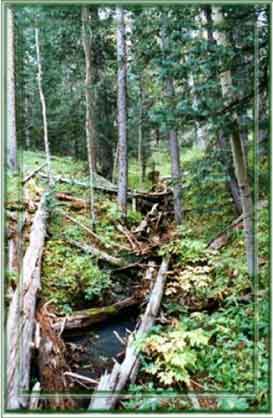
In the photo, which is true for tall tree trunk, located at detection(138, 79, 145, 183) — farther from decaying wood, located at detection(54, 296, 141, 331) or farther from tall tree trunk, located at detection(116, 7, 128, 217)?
decaying wood, located at detection(54, 296, 141, 331)

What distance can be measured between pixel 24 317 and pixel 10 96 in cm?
98

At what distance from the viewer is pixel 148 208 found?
208 cm

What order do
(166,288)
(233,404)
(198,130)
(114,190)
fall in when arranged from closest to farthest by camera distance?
(233,404) < (198,130) < (166,288) < (114,190)

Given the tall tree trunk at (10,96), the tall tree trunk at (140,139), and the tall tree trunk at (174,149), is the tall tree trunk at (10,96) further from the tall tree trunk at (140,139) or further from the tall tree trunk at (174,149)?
the tall tree trunk at (174,149)

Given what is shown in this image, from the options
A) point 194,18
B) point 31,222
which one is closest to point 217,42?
point 194,18

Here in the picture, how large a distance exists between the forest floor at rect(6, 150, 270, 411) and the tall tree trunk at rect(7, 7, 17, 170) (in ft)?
0.23

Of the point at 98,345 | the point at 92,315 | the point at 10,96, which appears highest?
the point at 10,96

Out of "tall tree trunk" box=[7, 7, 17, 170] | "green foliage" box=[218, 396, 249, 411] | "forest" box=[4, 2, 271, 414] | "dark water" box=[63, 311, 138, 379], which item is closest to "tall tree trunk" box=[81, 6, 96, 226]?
"forest" box=[4, 2, 271, 414]

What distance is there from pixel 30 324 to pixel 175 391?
2.20ft

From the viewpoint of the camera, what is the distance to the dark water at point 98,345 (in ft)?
5.67

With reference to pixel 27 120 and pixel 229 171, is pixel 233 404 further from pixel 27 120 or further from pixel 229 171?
pixel 27 120

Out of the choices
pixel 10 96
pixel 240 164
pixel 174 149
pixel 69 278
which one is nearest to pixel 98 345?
pixel 69 278

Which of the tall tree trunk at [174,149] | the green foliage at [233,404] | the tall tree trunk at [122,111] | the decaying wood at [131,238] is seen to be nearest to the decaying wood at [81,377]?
the green foliage at [233,404]

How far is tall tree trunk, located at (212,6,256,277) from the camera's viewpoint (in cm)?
181
